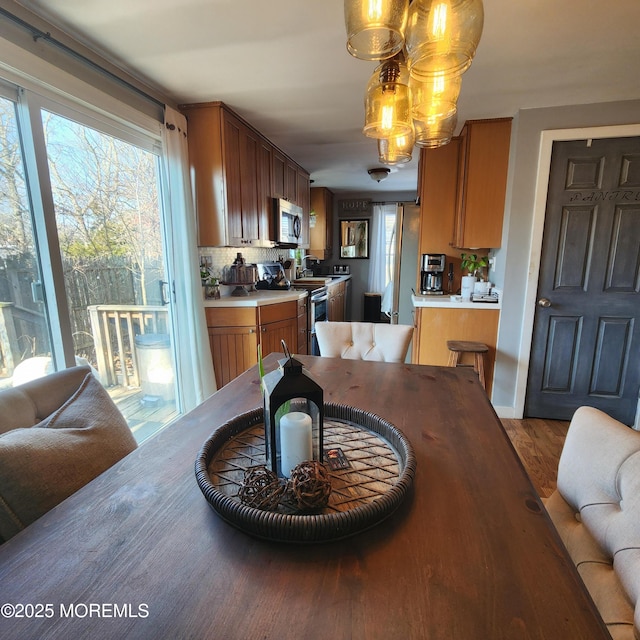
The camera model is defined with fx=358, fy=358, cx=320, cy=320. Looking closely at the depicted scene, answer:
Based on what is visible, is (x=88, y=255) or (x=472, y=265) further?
(x=472, y=265)

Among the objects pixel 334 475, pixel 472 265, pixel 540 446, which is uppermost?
pixel 472 265

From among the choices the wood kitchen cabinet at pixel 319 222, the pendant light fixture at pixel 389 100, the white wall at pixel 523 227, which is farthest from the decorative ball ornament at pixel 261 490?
the wood kitchen cabinet at pixel 319 222

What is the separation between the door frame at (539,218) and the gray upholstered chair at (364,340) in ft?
4.45

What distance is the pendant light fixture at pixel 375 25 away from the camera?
0.80 meters

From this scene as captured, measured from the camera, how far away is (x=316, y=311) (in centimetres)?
404

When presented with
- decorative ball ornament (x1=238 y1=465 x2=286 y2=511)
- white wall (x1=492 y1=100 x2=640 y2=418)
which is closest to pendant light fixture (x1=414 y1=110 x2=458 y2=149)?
decorative ball ornament (x1=238 y1=465 x2=286 y2=511)

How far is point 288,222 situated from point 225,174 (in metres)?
1.29

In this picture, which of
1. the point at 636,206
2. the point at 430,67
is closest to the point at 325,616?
Result: the point at 430,67

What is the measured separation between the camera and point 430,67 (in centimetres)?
90

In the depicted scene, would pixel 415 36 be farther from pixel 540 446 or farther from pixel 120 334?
Result: pixel 540 446

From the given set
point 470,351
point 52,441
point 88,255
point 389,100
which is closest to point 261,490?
point 52,441

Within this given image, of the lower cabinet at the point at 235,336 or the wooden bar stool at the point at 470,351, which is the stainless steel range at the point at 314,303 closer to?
the lower cabinet at the point at 235,336

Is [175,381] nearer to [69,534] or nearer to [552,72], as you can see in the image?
[69,534]

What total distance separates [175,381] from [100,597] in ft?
7.27
